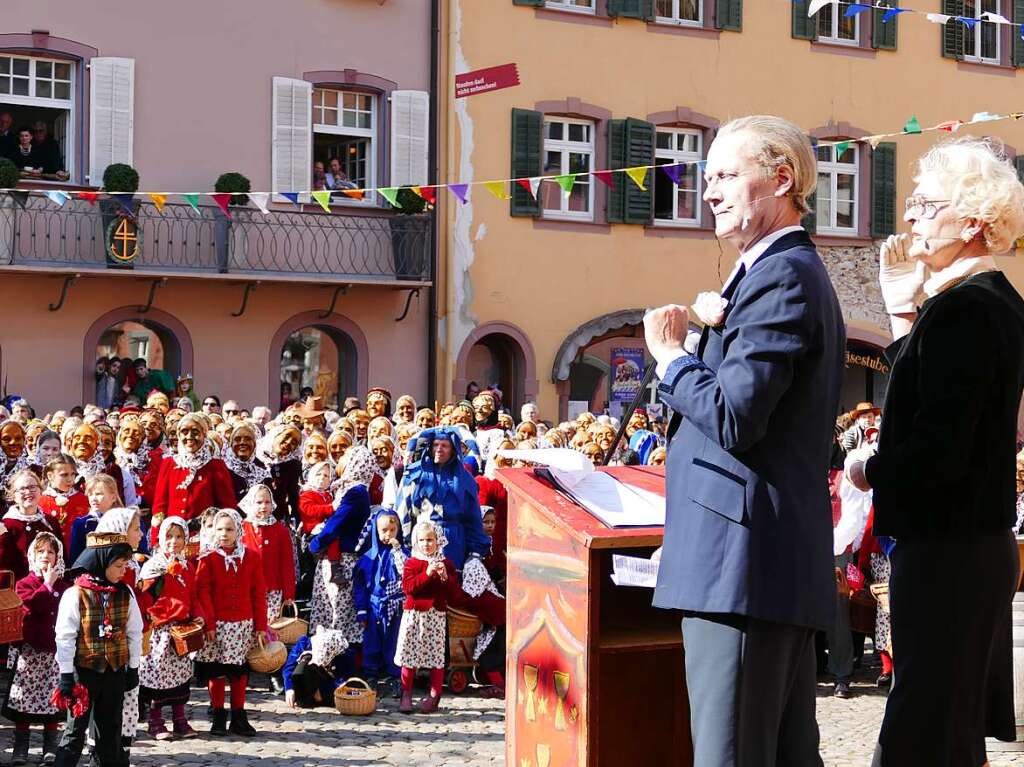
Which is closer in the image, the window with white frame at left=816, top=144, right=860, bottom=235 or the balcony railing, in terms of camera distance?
the balcony railing

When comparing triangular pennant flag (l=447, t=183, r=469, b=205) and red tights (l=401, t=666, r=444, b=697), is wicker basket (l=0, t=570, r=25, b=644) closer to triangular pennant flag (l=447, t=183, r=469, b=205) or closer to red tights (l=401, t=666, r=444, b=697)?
red tights (l=401, t=666, r=444, b=697)

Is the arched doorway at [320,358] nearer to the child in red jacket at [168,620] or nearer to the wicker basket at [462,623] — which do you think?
the wicker basket at [462,623]

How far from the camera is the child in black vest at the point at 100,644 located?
274 inches

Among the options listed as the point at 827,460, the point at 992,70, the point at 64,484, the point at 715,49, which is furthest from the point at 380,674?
the point at 992,70

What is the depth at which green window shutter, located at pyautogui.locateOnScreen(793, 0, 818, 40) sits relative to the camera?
24531mm

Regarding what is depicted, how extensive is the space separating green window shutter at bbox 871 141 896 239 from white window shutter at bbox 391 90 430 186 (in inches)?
306

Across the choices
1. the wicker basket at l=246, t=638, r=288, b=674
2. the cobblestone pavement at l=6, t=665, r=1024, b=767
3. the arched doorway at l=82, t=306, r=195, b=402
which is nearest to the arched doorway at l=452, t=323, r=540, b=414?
the arched doorway at l=82, t=306, r=195, b=402

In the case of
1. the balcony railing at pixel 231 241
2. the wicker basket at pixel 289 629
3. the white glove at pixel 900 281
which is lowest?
the wicker basket at pixel 289 629

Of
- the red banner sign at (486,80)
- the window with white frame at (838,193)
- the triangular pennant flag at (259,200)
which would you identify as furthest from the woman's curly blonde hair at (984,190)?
the window with white frame at (838,193)

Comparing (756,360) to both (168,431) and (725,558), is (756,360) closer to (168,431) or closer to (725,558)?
(725,558)

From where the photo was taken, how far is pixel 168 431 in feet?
43.0

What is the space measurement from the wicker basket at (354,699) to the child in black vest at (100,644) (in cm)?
206

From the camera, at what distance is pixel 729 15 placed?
78.4 ft

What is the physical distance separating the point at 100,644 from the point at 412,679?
276 centimetres
